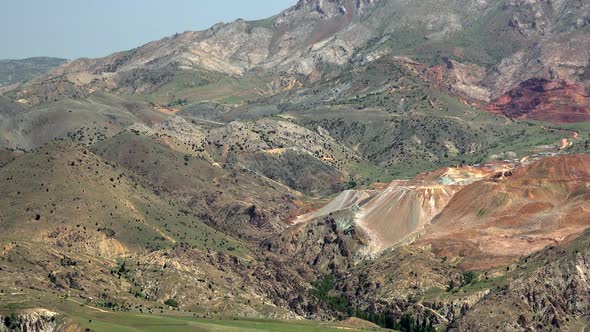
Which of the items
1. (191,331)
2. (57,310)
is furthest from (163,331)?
(57,310)

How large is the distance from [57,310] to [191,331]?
23154 millimetres

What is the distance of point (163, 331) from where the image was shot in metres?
195

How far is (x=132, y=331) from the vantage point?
18975 centimetres

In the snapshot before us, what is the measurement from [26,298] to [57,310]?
7836 millimetres

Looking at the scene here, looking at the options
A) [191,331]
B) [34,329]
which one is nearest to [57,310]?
[34,329]

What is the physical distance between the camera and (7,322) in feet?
616

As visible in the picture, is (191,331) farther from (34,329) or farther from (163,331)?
(34,329)

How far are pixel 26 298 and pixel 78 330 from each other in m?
17.6

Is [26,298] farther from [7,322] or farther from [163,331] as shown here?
[163,331]

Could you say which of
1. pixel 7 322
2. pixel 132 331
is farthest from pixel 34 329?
pixel 132 331

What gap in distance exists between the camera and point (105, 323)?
193 m

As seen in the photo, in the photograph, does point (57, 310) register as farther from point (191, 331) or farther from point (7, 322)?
point (191, 331)

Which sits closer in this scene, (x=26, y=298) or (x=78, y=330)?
(x=78, y=330)

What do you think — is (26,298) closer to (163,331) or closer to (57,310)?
(57,310)
